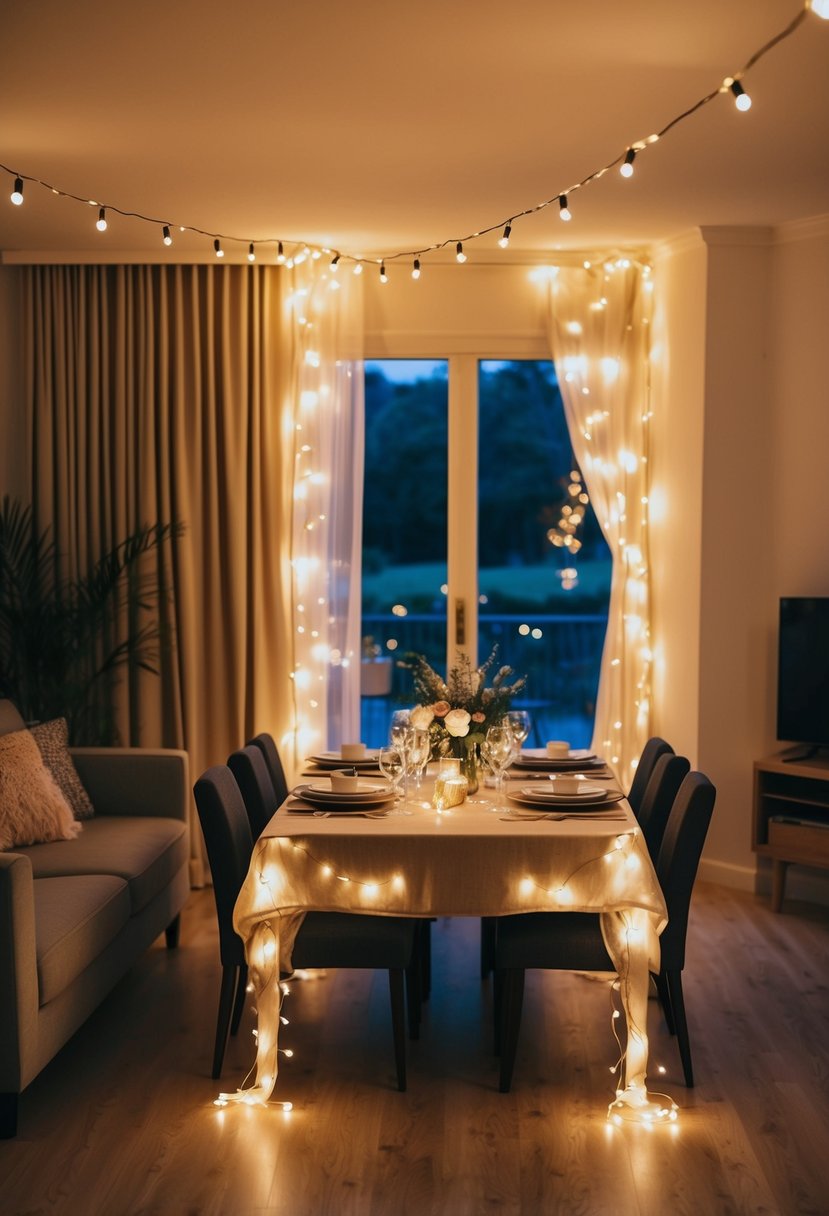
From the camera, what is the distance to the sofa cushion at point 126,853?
3943mm

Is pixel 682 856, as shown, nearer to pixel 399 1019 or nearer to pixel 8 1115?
pixel 399 1019

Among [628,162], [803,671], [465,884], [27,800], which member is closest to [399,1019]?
[465,884]

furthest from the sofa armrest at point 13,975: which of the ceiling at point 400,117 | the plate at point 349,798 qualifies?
the ceiling at point 400,117

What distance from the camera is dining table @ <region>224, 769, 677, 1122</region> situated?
3.22m

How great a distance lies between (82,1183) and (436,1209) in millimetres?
845

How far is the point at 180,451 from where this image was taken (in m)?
5.54

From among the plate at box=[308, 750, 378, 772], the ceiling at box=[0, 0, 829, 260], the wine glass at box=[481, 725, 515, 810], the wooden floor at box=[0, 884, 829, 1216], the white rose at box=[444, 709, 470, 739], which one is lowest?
the wooden floor at box=[0, 884, 829, 1216]

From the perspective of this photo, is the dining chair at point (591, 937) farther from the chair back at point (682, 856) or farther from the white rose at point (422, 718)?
the white rose at point (422, 718)

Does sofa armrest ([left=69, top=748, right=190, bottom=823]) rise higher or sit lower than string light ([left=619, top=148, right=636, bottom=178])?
lower

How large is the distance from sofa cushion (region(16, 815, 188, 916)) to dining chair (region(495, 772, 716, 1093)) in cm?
134

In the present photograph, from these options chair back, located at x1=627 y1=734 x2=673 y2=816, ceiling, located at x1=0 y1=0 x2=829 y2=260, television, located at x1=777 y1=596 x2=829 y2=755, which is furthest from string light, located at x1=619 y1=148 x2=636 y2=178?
television, located at x1=777 y1=596 x2=829 y2=755

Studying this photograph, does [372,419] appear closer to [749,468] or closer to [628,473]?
[628,473]

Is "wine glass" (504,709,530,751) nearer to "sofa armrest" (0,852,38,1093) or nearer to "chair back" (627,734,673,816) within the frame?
"chair back" (627,734,673,816)

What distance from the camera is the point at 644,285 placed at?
5586mm
